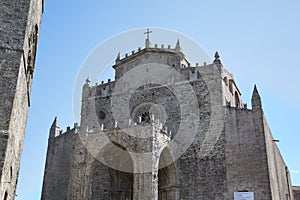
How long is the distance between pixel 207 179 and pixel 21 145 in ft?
35.3

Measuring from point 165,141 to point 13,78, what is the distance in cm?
994

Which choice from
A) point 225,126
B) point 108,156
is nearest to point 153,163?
point 108,156

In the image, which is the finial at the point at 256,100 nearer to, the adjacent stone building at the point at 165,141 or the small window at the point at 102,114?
the adjacent stone building at the point at 165,141

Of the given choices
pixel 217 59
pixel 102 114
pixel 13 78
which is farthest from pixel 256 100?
pixel 13 78

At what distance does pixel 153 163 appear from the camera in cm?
1566

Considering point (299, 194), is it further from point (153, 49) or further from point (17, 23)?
point (17, 23)

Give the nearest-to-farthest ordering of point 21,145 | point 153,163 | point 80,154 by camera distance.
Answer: point 21,145 < point 153,163 < point 80,154

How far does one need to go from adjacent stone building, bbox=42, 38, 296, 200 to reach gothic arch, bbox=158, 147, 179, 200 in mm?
51

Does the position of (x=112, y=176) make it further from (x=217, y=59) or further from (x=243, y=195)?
(x=217, y=59)

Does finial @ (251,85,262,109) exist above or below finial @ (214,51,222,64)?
below

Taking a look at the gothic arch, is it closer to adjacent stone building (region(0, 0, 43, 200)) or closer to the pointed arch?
the pointed arch

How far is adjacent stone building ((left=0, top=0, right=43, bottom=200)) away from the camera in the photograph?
8.55 meters

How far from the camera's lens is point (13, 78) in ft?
29.5

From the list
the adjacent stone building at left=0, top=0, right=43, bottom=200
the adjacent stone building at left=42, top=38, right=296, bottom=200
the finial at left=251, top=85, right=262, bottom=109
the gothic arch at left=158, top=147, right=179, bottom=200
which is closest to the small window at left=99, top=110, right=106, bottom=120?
the adjacent stone building at left=42, top=38, right=296, bottom=200
